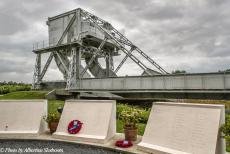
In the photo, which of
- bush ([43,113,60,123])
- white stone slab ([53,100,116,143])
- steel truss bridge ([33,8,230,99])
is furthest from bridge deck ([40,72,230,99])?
bush ([43,113,60,123])

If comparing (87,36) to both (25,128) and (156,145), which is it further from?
(156,145)

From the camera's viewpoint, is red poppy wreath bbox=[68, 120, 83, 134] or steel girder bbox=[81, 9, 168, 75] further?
steel girder bbox=[81, 9, 168, 75]

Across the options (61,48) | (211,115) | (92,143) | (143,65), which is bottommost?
(92,143)

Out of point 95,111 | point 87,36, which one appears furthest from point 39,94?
point 95,111

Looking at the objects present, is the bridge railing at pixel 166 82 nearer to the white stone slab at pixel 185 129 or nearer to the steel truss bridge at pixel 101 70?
the steel truss bridge at pixel 101 70

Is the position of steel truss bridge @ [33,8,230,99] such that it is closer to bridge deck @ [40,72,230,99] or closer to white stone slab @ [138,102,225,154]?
bridge deck @ [40,72,230,99]

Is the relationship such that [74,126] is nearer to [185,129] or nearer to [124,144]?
[124,144]

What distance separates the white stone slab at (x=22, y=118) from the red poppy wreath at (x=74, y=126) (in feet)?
5.40

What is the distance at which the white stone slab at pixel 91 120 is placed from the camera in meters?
9.39

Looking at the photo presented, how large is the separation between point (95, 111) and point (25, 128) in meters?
3.55

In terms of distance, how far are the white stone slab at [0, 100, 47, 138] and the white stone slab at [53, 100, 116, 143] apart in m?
1.11

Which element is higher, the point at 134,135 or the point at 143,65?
the point at 143,65

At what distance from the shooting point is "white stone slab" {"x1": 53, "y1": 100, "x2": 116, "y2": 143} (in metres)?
9.39

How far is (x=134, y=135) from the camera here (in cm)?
934
